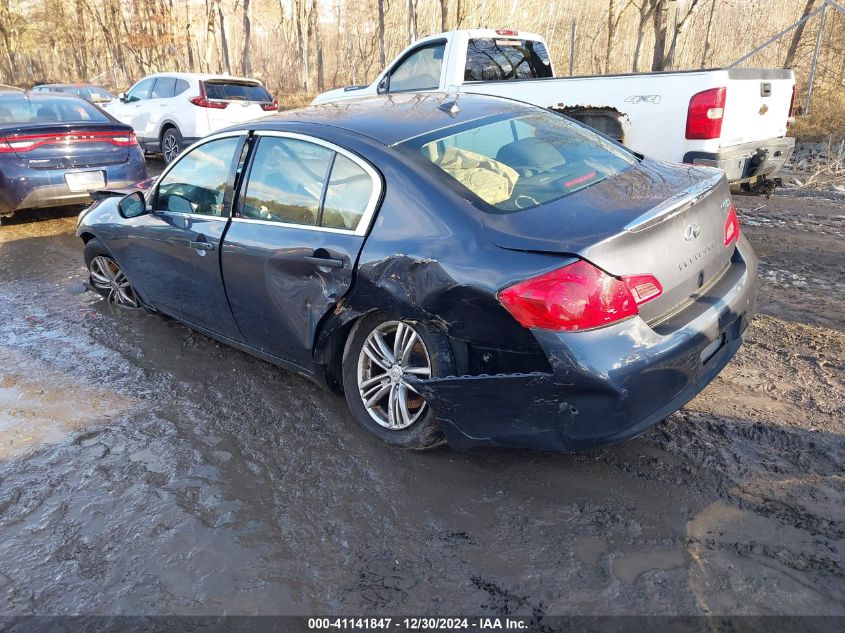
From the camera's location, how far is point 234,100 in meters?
11.9

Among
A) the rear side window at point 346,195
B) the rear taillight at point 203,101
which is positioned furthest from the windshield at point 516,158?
the rear taillight at point 203,101

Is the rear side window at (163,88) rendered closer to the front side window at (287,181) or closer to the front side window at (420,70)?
the front side window at (420,70)

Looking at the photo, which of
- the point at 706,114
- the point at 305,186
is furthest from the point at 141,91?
the point at 305,186

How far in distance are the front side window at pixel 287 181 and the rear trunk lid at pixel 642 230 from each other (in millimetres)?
1073

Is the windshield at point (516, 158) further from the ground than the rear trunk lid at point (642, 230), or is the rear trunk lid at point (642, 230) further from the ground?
the windshield at point (516, 158)

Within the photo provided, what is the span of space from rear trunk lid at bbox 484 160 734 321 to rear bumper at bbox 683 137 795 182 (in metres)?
3.09

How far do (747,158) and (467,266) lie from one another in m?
4.88

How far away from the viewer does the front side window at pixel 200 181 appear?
153 inches

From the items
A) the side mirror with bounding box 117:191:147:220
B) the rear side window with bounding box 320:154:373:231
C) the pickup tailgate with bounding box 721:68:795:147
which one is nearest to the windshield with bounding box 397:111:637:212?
the rear side window with bounding box 320:154:373:231

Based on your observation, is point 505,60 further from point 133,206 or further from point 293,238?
point 293,238

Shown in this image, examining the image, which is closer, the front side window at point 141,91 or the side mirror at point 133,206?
the side mirror at point 133,206

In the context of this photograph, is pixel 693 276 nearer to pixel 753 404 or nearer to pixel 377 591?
pixel 753 404

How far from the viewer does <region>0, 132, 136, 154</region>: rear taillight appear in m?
7.40

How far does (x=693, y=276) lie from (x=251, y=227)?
235cm
